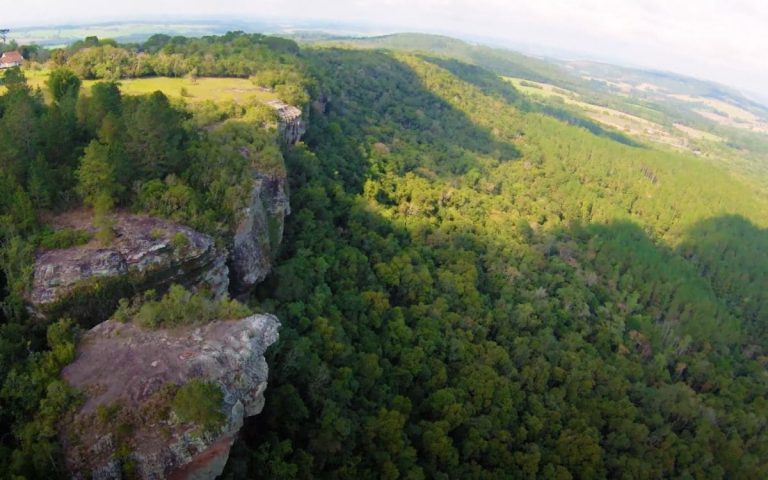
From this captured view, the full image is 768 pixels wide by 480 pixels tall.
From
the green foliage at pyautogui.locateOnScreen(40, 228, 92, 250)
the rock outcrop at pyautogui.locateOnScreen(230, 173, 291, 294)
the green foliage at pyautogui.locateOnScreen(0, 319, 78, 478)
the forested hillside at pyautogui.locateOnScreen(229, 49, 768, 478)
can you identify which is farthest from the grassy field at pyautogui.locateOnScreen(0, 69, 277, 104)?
the green foliage at pyautogui.locateOnScreen(0, 319, 78, 478)

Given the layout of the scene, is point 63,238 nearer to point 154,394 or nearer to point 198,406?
point 154,394

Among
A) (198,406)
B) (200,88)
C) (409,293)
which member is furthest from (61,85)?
(409,293)

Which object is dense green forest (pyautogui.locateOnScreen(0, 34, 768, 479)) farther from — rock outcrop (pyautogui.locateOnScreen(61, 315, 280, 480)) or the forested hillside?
rock outcrop (pyautogui.locateOnScreen(61, 315, 280, 480))

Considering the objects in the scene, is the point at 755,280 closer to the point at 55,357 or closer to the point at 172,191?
the point at 172,191

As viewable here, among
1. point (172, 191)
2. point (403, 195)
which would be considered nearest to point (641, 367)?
point (403, 195)

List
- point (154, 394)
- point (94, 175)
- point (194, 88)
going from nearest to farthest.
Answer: point (154, 394) → point (94, 175) → point (194, 88)

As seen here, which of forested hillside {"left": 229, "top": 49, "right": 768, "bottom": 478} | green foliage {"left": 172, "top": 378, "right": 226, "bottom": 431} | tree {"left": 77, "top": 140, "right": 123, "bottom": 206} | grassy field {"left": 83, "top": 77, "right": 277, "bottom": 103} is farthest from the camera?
grassy field {"left": 83, "top": 77, "right": 277, "bottom": 103}

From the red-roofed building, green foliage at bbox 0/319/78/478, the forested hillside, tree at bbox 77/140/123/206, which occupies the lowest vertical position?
the forested hillside
